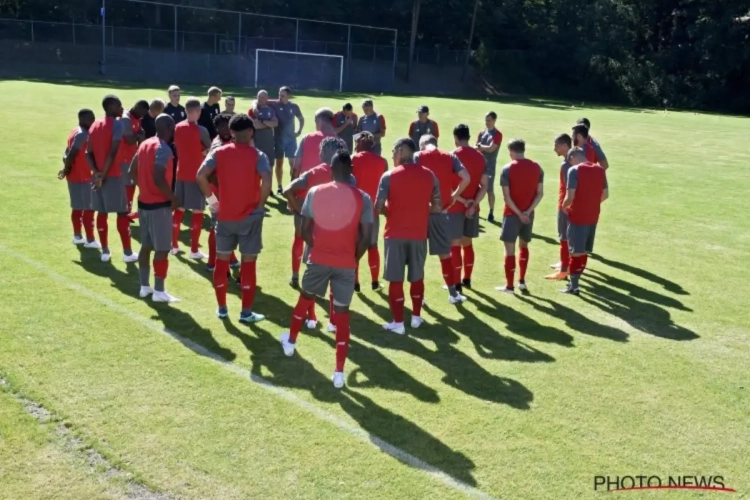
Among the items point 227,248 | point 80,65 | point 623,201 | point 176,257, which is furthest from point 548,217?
point 80,65

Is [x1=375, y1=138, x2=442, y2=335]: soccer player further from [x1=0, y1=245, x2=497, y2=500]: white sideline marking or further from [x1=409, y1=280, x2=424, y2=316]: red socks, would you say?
[x1=0, y1=245, x2=497, y2=500]: white sideline marking

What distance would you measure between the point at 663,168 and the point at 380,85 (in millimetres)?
36536

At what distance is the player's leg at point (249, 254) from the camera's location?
768 centimetres

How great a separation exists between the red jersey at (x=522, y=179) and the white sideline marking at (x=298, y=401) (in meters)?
4.18

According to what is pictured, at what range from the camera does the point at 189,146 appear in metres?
9.88

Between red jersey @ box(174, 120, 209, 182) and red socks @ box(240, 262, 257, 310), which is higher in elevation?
red jersey @ box(174, 120, 209, 182)

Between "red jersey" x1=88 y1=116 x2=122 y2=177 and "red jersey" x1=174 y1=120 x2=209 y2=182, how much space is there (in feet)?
2.59

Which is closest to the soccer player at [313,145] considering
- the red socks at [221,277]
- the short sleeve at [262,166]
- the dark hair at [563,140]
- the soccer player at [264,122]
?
the red socks at [221,277]

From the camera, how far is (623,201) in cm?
1644

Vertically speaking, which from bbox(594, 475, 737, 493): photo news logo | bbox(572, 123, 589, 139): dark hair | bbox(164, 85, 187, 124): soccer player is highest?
bbox(572, 123, 589, 139): dark hair

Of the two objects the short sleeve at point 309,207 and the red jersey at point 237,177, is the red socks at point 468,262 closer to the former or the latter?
the red jersey at point 237,177

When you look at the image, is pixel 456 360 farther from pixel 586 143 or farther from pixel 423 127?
pixel 423 127

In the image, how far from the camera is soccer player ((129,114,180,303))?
25.9ft

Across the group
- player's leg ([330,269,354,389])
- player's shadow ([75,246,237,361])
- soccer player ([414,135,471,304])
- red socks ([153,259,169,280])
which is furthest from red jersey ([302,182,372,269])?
red socks ([153,259,169,280])
